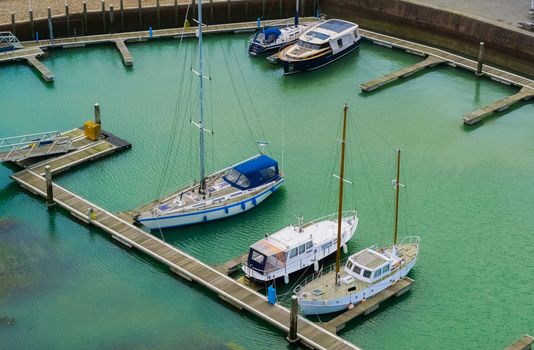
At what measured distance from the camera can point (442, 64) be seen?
7150 centimetres

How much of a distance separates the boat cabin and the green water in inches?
66.1

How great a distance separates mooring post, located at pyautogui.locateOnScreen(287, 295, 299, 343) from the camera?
41.5 meters

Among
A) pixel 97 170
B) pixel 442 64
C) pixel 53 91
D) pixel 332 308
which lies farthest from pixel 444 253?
pixel 53 91

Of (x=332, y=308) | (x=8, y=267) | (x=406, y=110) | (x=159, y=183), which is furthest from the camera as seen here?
(x=406, y=110)

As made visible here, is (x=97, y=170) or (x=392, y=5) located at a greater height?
(x=392, y=5)

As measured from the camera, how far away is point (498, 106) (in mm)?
64500

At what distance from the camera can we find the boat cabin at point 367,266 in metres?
45.0

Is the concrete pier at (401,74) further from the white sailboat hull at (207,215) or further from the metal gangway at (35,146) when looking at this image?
A: the metal gangway at (35,146)

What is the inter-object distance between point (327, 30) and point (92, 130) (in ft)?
70.7

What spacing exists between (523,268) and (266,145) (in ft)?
57.2

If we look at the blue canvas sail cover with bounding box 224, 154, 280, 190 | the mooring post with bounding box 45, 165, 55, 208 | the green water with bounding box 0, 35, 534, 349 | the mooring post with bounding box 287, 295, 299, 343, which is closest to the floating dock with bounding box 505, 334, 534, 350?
the green water with bounding box 0, 35, 534, 349

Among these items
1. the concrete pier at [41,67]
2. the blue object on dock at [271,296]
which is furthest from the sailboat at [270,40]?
the blue object on dock at [271,296]

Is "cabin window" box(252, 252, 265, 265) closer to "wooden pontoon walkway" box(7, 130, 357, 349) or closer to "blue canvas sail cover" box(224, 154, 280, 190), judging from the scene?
"wooden pontoon walkway" box(7, 130, 357, 349)

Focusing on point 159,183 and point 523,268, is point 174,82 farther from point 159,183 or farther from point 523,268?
point 523,268
